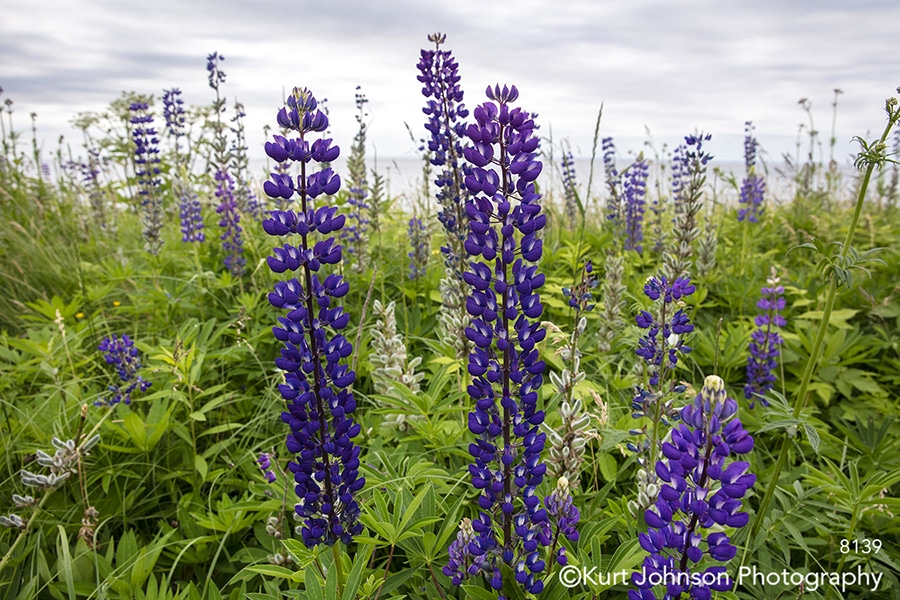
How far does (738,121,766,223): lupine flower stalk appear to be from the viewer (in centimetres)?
644

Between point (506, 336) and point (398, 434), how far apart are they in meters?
1.46

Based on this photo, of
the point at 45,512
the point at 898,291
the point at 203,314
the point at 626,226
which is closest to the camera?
the point at 45,512

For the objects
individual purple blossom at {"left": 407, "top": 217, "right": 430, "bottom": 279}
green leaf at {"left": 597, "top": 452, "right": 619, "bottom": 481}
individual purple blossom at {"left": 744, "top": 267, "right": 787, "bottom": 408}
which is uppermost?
individual purple blossom at {"left": 407, "top": 217, "right": 430, "bottom": 279}

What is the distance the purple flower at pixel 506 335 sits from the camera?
5.11ft

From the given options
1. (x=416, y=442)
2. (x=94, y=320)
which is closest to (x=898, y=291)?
(x=416, y=442)

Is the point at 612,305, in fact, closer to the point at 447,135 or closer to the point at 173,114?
the point at 447,135

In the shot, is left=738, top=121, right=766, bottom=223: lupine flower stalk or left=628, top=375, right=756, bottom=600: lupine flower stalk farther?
left=738, top=121, right=766, bottom=223: lupine flower stalk

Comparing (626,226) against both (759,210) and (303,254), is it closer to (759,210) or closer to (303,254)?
(759,210)

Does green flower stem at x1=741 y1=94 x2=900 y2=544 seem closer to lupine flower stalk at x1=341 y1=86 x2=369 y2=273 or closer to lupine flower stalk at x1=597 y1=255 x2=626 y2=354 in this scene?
lupine flower stalk at x1=597 y1=255 x2=626 y2=354

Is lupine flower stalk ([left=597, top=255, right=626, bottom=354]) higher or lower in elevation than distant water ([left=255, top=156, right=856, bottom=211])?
lower

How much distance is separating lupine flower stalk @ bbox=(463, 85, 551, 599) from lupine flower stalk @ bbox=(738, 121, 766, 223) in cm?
545

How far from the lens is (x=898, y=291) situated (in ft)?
14.9

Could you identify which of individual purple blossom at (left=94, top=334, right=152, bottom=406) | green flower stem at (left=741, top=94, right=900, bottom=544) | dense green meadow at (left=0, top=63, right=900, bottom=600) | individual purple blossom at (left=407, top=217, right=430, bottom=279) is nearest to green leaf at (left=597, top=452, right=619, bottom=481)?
dense green meadow at (left=0, top=63, right=900, bottom=600)

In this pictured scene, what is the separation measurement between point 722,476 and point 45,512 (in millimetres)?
2956
